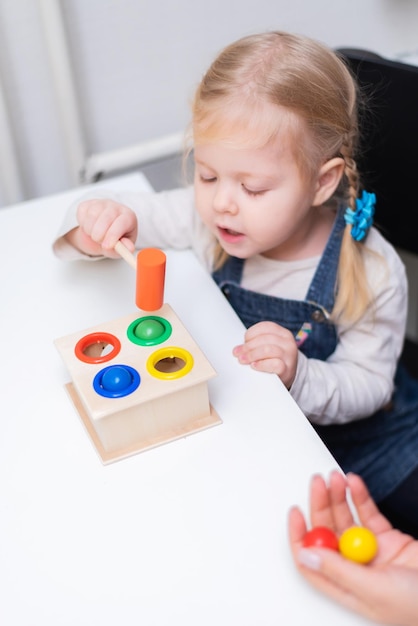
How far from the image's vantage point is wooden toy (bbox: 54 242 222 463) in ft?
1.92

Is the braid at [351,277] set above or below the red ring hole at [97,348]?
below

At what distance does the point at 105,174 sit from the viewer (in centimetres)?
131

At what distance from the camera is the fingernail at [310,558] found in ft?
1.59

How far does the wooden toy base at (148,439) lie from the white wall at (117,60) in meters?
0.68

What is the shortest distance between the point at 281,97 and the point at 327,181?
132 millimetres

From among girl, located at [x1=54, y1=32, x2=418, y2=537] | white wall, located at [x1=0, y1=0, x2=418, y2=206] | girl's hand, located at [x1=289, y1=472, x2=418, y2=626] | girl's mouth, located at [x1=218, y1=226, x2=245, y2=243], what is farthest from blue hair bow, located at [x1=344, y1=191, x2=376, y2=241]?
white wall, located at [x1=0, y1=0, x2=418, y2=206]

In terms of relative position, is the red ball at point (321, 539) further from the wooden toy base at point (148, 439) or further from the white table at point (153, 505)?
the wooden toy base at point (148, 439)

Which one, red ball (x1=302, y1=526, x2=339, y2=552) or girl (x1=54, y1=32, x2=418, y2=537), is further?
girl (x1=54, y1=32, x2=418, y2=537)

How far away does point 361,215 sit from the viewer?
0.82 metres

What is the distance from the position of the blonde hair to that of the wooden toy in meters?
0.19

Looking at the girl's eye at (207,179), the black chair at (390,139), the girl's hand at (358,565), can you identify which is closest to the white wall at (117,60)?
the black chair at (390,139)

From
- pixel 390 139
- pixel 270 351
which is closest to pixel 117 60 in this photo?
pixel 390 139

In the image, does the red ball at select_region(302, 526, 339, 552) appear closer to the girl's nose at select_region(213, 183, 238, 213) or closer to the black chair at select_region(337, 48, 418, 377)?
the girl's nose at select_region(213, 183, 238, 213)

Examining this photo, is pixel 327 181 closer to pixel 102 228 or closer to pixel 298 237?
pixel 298 237
